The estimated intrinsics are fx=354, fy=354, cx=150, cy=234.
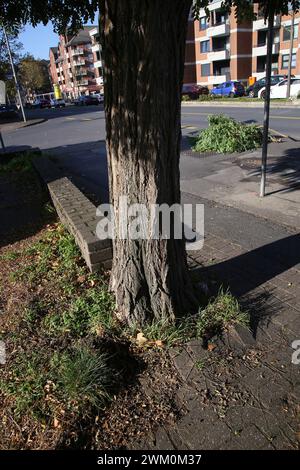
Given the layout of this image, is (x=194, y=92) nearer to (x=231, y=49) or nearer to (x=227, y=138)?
(x=231, y=49)

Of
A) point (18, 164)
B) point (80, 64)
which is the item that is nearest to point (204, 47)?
point (18, 164)

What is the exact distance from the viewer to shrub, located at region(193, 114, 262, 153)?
967 centimetres

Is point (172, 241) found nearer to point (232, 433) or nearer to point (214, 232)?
point (232, 433)

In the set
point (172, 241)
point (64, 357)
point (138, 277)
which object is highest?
point (172, 241)

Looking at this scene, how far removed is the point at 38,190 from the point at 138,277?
5285 mm

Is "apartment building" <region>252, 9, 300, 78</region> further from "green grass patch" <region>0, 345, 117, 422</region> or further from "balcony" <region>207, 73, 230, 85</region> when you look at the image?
"green grass patch" <region>0, 345, 117, 422</region>

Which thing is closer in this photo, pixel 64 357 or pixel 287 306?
pixel 64 357

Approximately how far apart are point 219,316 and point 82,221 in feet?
6.68

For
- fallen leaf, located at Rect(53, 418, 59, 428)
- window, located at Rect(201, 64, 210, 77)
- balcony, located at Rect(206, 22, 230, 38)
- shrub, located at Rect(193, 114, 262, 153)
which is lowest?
fallen leaf, located at Rect(53, 418, 59, 428)

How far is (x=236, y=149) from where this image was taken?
9656mm

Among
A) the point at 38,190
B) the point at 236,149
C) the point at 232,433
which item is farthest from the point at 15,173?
the point at 232,433

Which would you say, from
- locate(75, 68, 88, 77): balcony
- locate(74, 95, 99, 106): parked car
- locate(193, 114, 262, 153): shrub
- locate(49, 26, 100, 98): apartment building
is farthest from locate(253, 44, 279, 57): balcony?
locate(75, 68, 88, 77): balcony

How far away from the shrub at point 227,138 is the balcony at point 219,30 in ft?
126

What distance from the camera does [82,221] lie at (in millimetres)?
4250
